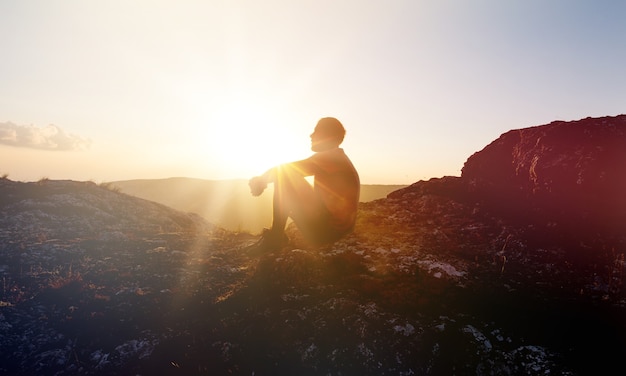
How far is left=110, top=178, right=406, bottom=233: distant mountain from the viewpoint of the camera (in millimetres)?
73438

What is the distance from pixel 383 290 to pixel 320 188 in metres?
1.85

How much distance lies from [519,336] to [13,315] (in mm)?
6717

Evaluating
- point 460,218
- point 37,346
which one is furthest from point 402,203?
point 37,346

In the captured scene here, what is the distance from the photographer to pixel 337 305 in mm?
4711

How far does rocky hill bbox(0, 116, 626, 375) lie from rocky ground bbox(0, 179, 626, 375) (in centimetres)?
2

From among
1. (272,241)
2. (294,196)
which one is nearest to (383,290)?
(294,196)

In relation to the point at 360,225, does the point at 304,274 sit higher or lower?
lower

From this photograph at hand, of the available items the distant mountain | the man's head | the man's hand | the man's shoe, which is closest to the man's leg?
the man's hand

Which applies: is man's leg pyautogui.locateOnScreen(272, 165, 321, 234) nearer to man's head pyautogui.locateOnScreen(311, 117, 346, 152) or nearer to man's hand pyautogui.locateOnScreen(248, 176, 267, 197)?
man's hand pyautogui.locateOnScreen(248, 176, 267, 197)

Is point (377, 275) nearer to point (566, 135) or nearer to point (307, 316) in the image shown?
point (307, 316)

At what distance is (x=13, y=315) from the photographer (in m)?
4.62

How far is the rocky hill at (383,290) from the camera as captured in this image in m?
3.92

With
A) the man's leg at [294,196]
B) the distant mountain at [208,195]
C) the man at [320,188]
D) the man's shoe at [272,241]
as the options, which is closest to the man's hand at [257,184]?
the man at [320,188]

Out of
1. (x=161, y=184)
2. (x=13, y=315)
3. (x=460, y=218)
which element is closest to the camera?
(x=13, y=315)
